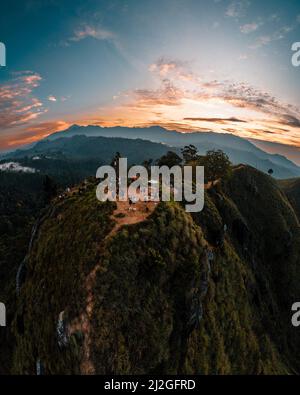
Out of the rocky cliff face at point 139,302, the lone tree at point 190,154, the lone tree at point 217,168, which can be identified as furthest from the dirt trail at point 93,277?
the lone tree at point 190,154

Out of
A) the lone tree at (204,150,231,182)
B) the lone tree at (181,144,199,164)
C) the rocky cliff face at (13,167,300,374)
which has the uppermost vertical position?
the lone tree at (181,144,199,164)

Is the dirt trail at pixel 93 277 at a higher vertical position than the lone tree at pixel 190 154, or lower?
lower

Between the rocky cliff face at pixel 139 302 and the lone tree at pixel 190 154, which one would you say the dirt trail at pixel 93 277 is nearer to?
the rocky cliff face at pixel 139 302

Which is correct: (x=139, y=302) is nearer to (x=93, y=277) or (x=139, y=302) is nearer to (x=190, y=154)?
(x=93, y=277)

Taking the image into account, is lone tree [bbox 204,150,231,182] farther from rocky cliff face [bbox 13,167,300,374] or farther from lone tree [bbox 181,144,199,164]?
rocky cliff face [bbox 13,167,300,374]

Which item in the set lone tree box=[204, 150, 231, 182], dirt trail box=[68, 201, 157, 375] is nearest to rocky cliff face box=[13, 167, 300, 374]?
dirt trail box=[68, 201, 157, 375]

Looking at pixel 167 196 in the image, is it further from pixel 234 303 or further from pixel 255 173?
pixel 255 173

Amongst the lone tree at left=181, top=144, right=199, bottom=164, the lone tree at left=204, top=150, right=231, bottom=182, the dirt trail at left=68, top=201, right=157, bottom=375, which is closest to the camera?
the dirt trail at left=68, top=201, right=157, bottom=375

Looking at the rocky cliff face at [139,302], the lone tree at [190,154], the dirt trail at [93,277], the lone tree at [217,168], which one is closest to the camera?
the dirt trail at [93,277]
